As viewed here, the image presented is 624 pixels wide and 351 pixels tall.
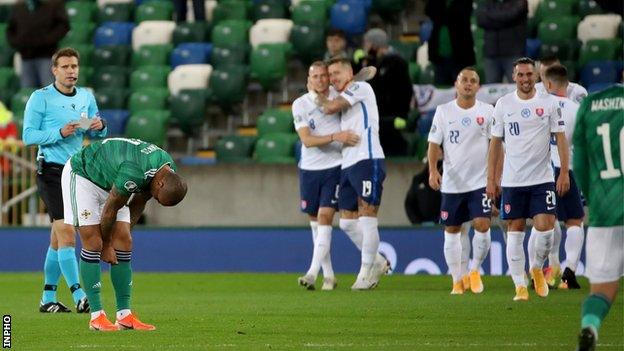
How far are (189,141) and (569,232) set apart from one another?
9.36 metres

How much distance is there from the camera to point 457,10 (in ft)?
71.9

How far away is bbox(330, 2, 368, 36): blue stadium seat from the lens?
24.2m

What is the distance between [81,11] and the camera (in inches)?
1073

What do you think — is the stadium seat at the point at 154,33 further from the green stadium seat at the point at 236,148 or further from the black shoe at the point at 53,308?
the black shoe at the point at 53,308

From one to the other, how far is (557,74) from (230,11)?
427 inches

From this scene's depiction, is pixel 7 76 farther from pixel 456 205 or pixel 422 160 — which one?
pixel 456 205

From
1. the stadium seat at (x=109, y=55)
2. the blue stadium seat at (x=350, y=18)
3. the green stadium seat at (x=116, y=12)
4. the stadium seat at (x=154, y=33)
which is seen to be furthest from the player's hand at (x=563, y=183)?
the green stadium seat at (x=116, y=12)

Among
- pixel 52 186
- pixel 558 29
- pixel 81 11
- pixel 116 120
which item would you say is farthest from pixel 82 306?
pixel 81 11

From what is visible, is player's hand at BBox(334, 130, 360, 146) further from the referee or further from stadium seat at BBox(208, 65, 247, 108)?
stadium seat at BBox(208, 65, 247, 108)

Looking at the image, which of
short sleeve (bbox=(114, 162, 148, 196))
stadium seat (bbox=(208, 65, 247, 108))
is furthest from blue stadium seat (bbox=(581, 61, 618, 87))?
short sleeve (bbox=(114, 162, 148, 196))

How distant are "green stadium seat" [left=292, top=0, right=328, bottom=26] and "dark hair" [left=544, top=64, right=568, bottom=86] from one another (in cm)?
868

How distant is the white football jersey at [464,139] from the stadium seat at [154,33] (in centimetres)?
1070

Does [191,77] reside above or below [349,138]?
below

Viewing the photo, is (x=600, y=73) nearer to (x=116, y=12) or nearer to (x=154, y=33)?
(x=154, y=33)
